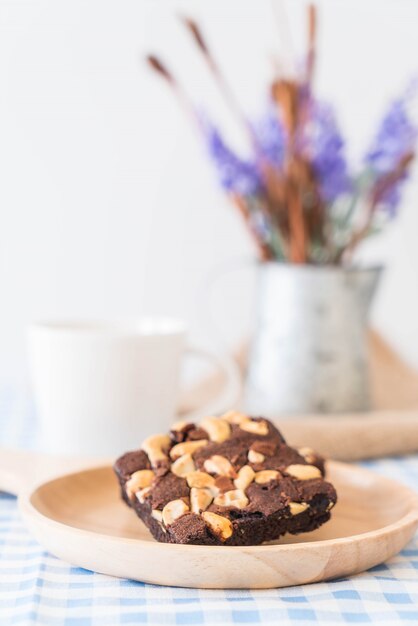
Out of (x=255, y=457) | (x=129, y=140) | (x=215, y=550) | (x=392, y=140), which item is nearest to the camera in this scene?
(x=215, y=550)

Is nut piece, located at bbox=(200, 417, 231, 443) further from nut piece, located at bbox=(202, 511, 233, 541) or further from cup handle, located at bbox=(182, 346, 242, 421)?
cup handle, located at bbox=(182, 346, 242, 421)

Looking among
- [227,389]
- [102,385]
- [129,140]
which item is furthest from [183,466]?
[129,140]

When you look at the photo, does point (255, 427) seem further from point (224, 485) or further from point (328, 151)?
point (328, 151)

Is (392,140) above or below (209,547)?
above

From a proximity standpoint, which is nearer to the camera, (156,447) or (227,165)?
(156,447)

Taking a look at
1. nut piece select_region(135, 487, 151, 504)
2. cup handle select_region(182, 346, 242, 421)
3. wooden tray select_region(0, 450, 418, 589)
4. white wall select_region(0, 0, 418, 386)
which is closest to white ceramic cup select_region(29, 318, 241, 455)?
cup handle select_region(182, 346, 242, 421)

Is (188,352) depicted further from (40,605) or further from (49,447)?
(40,605)

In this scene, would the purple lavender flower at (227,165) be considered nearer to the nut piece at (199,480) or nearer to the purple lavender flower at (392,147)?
the purple lavender flower at (392,147)

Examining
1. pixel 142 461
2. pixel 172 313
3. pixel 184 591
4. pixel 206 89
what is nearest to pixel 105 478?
pixel 142 461
